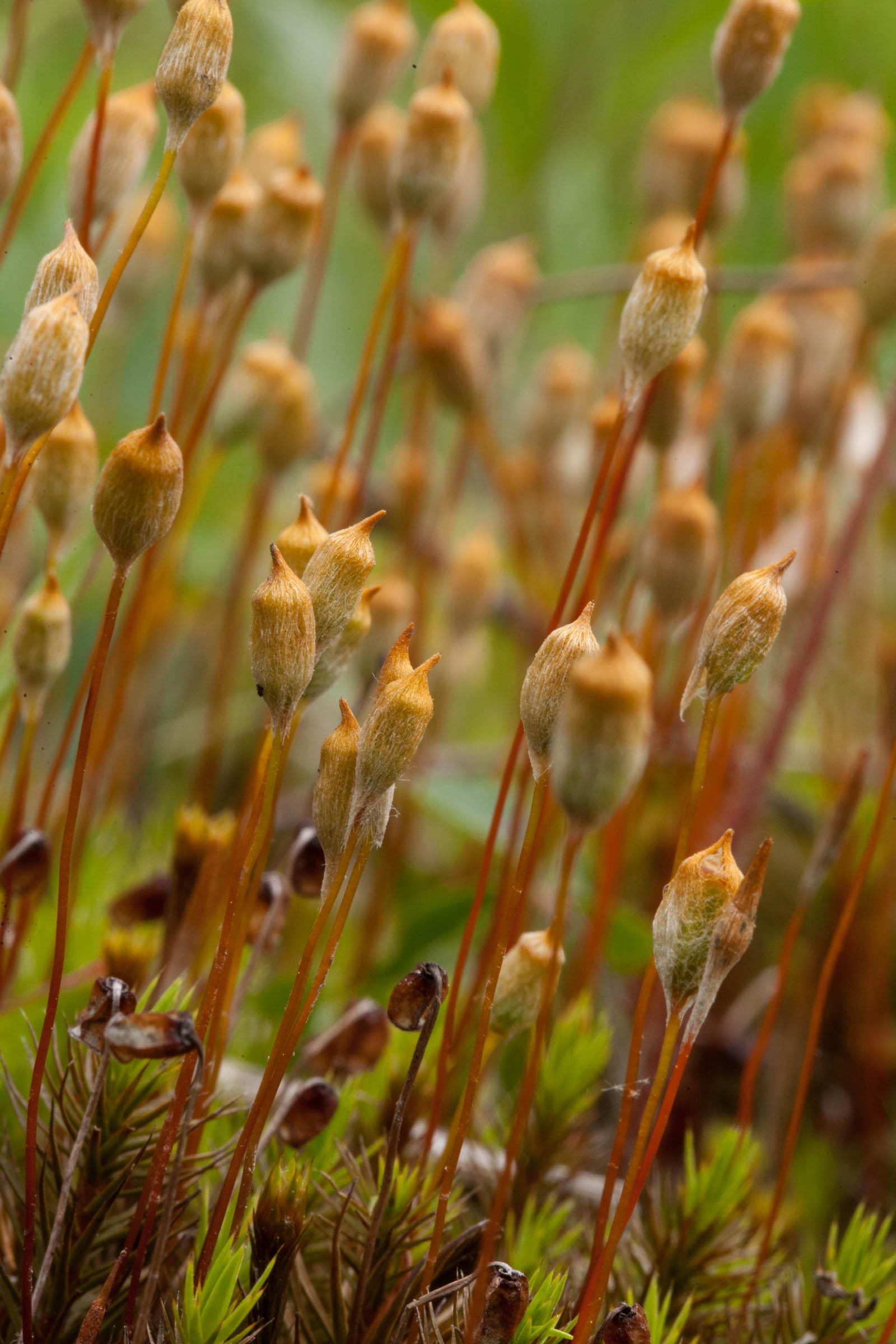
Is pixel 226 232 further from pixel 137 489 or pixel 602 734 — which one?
pixel 602 734

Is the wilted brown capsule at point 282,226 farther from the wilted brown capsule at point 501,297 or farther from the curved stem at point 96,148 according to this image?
the wilted brown capsule at point 501,297

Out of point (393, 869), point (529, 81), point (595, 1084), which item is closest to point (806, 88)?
point (529, 81)

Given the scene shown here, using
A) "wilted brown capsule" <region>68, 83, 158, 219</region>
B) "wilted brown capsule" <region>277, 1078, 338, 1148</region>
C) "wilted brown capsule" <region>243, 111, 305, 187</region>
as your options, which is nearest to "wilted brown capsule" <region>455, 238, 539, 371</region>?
"wilted brown capsule" <region>243, 111, 305, 187</region>

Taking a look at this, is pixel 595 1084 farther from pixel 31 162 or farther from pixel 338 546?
pixel 31 162

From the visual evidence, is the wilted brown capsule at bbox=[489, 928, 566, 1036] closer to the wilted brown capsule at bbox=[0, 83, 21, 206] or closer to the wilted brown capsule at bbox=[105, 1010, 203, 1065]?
the wilted brown capsule at bbox=[105, 1010, 203, 1065]

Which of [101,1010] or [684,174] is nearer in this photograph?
[101,1010]

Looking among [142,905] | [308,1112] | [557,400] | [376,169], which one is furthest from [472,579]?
[308,1112]

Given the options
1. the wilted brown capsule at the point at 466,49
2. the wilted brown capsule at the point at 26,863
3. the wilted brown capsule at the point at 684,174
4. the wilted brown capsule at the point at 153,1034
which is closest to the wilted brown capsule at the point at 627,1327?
the wilted brown capsule at the point at 153,1034
